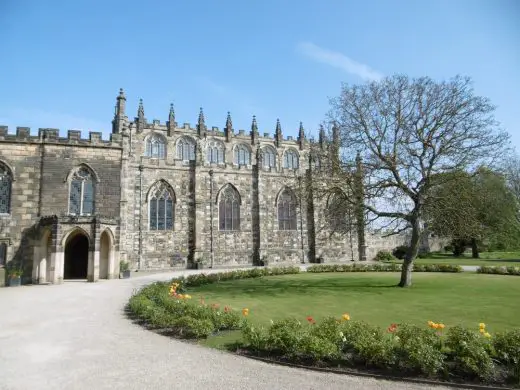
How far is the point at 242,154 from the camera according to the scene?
5034 cm

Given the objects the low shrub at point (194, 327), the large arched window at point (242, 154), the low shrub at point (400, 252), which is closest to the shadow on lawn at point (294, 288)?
the low shrub at point (194, 327)

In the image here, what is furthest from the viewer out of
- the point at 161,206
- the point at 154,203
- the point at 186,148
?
the point at 186,148

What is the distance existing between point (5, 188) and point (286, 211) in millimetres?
26161

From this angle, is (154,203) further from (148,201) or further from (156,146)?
(156,146)

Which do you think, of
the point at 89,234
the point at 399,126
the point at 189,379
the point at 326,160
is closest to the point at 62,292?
the point at 89,234

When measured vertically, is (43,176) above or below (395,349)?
above

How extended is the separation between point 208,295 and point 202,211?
1919cm

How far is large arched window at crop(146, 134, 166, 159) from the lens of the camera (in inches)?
1793

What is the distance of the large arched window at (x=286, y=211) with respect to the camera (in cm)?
4025

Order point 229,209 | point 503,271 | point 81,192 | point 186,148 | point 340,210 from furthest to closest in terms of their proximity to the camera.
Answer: point 186,148 → point 229,209 → point 81,192 → point 503,271 → point 340,210

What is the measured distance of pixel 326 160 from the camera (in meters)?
22.0

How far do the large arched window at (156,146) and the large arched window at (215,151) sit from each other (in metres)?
5.91

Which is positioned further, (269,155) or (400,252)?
(269,155)

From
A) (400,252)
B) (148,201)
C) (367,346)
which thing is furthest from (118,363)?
(400,252)
